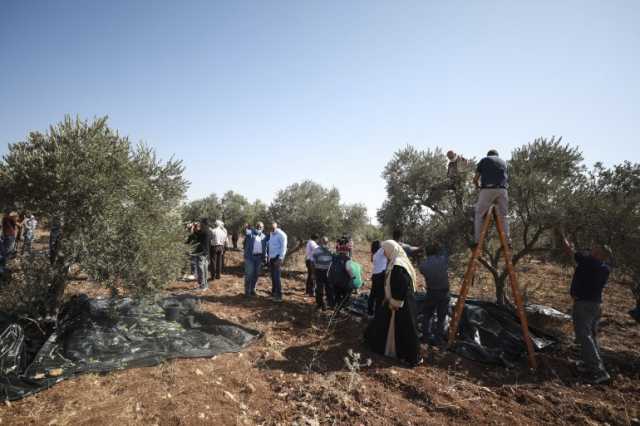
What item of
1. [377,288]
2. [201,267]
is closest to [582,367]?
[377,288]

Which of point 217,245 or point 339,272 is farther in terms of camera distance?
point 217,245

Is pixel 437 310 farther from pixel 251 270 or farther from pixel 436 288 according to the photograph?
pixel 251 270

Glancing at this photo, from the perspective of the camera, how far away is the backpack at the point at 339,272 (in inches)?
348

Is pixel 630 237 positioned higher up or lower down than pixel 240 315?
higher up

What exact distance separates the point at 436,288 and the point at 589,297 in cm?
279

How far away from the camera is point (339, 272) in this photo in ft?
29.1

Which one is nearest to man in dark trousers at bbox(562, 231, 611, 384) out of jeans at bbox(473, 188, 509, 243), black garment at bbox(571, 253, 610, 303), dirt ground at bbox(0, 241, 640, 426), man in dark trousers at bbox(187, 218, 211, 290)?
black garment at bbox(571, 253, 610, 303)

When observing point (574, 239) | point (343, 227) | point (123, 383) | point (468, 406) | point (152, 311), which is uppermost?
point (343, 227)

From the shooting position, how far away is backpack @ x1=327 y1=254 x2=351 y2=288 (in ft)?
29.0

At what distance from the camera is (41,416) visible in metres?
3.74

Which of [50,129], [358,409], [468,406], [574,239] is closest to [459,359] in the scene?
[468,406]

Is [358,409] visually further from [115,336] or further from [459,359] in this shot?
[115,336]

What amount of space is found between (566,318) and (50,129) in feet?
45.4

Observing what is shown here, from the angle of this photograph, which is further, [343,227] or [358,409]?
[343,227]
